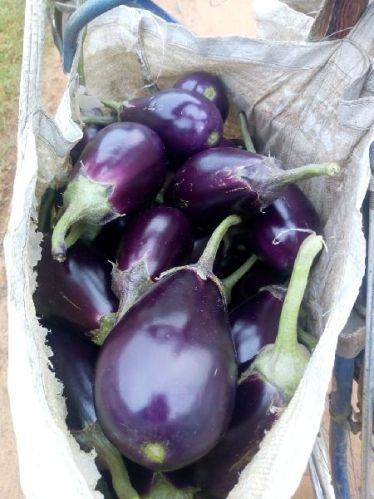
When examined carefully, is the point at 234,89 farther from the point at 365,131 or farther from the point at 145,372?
the point at 145,372

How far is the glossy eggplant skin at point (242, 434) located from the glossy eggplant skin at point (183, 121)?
0.32 metres

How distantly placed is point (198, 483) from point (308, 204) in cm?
36

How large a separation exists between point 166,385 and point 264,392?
0.12 metres

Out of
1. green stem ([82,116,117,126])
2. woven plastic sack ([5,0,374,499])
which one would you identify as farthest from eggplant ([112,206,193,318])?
green stem ([82,116,117,126])

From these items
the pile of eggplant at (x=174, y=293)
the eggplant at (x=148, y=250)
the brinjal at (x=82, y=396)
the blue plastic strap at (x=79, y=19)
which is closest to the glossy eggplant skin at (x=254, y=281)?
the pile of eggplant at (x=174, y=293)

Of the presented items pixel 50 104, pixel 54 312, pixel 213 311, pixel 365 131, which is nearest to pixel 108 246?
pixel 54 312

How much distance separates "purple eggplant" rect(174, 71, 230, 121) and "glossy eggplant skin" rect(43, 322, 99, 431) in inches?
15.6

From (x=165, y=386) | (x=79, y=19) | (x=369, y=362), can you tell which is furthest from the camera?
(x=79, y=19)

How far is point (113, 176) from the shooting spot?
29.7 inches

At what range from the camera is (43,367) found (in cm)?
62

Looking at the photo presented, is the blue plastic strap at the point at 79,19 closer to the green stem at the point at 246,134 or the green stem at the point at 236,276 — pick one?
the green stem at the point at 246,134

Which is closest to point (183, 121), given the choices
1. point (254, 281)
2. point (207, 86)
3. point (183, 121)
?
point (183, 121)

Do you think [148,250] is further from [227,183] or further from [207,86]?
[207,86]

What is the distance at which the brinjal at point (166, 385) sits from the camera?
0.58 metres
